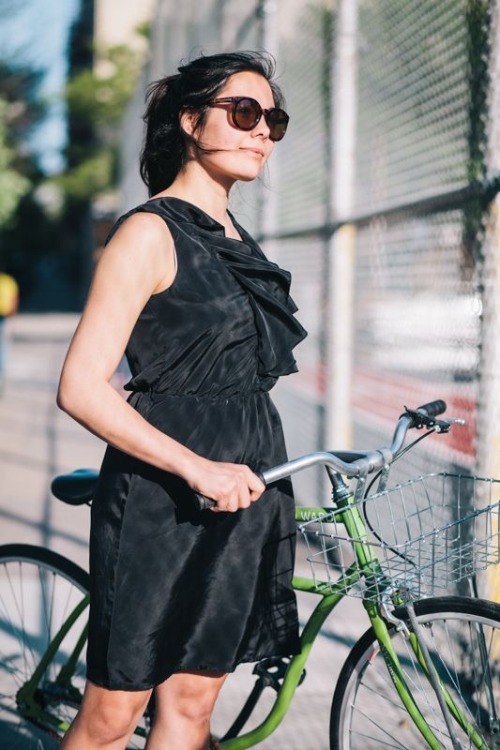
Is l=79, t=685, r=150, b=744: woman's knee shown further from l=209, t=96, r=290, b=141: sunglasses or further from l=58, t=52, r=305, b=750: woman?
l=209, t=96, r=290, b=141: sunglasses

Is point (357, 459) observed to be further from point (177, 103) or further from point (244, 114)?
point (177, 103)

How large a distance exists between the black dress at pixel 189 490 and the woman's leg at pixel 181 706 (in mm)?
103

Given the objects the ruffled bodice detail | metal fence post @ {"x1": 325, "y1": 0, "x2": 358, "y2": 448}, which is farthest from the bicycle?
metal fence post @ {"x1": 325, "y1": 0, "x2": 358, "y2": 448}

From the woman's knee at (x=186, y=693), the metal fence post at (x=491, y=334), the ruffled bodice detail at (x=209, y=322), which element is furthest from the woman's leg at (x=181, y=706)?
the metal fence post at (x=491, y=334)

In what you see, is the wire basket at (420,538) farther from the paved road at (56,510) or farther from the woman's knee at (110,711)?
the woman's knee at (110,711)

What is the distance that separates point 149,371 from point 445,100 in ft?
7.61

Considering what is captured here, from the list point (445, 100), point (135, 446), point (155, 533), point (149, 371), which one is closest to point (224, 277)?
point (149, 371)

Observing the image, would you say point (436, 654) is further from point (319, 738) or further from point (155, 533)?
point (319, 738)

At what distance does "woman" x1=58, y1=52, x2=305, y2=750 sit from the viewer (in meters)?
2.07

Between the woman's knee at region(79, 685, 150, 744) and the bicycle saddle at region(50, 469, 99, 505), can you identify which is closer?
the woman's knee at region(79, 685, 150, 744)

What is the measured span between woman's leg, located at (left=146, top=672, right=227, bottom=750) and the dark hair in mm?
1187

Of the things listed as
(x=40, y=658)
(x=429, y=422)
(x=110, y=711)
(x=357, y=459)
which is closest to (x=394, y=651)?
(x=357, y=459)

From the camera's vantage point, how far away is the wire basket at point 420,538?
2.00 m

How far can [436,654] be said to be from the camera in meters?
2.43
